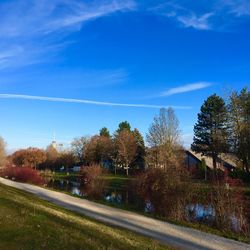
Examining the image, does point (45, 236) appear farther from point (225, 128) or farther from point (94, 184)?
point (225, 128)

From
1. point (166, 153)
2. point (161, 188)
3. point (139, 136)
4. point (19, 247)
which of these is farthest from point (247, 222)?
point (139, 136)

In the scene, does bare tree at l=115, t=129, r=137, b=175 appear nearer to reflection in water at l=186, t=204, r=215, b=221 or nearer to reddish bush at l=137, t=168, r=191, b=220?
reddish bush at l=137, t=168, r=191, b=220

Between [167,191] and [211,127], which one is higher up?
[211,127]

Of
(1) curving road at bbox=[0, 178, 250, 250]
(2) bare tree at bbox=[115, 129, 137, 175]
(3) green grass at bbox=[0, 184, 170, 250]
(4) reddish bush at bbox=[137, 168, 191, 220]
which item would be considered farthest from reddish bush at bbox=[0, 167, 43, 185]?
(3) green grass at bbox=[0, 184, 170, 250]

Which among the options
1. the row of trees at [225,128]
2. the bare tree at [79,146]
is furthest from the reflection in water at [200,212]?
the bare tree at [79,146]

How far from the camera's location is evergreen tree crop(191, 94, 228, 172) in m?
55.8

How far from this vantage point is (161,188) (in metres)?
24.2

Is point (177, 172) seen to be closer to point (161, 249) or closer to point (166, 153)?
point (161, 249)

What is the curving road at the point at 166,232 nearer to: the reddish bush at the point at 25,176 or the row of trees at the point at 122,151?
the row of trees at the point at 122,151

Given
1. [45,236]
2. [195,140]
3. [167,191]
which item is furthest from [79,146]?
[45,236]

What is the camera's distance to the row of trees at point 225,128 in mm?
48128

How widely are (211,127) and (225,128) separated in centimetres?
332

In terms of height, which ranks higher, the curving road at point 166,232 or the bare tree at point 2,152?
the bare tree at point 2,152

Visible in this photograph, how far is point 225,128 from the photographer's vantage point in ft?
184
